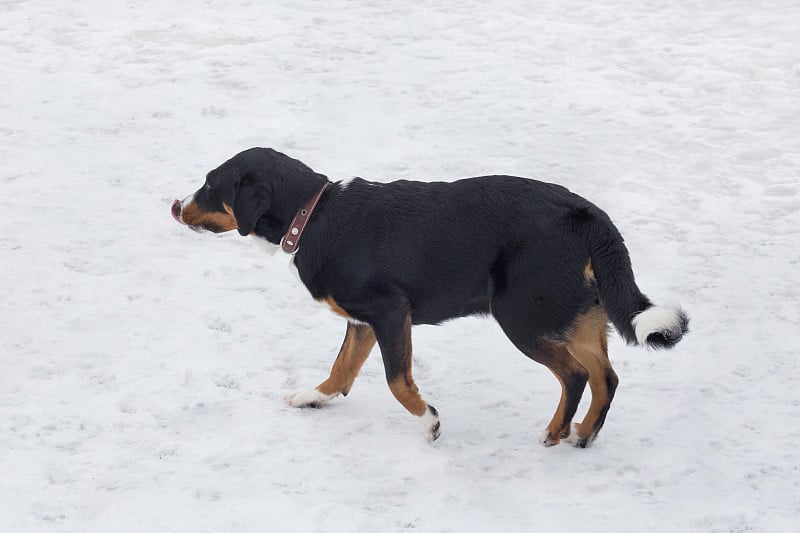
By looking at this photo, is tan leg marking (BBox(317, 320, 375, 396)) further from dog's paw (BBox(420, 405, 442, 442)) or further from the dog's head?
the dog's head

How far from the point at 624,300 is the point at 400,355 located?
101 cm

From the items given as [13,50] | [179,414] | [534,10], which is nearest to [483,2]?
[534,10]

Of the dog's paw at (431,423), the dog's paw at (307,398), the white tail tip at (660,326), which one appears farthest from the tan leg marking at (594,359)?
the dog's paw at (307,398)

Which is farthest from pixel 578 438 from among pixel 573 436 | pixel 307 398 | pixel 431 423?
pixel 307 398

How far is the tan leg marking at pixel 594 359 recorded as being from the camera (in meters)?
4.25

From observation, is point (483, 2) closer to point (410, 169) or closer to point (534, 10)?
point (534, 10)

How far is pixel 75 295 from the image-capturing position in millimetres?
5598

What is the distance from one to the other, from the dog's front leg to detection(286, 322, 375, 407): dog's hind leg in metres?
0.36

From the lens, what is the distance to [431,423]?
4.45 m

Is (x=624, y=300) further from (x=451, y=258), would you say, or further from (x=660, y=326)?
(x=451, y=258)

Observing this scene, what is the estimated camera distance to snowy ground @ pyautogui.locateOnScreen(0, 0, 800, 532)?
408cm

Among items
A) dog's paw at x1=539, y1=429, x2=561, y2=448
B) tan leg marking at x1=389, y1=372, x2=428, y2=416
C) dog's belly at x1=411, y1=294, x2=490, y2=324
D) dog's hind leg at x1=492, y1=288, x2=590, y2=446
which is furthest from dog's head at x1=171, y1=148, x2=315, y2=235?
dog's paw at x1=539, y1=429, x2=561, y2=448

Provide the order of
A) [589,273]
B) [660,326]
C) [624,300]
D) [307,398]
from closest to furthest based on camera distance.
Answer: [660,326], [624,300], [589,273], [307,398]

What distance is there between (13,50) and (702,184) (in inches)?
251
